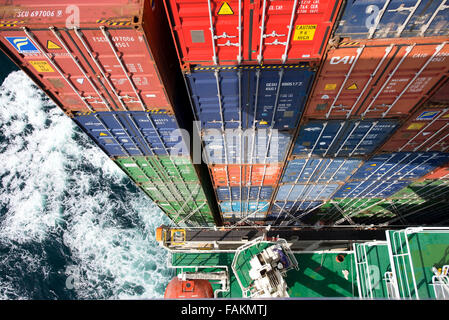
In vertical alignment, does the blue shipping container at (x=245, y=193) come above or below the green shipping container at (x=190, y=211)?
above

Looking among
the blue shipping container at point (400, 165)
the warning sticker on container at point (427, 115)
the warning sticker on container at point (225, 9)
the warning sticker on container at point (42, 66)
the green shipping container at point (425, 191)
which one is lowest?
the green shipping container at point (425, 191)

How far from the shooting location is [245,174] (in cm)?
1412

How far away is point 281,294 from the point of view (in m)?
8.68

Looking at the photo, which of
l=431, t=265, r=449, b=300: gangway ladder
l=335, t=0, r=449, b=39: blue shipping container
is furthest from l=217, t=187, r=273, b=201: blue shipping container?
l=335, t=0, r=449, b=39: blue shipping container

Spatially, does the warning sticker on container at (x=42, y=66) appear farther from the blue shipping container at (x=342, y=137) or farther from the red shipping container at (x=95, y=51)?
the blue shipping container at (x=342, y=137)

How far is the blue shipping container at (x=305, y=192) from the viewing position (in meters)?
15.6

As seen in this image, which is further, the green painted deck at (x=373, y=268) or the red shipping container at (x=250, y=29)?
the green painted deck at (x=373, y=268)

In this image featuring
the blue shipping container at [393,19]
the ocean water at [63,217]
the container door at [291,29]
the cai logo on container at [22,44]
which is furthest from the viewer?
the ocean water at [63,217]

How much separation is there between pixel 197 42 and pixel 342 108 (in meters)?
6.62

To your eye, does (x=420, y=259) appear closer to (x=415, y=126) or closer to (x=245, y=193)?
(x=415, y=126)

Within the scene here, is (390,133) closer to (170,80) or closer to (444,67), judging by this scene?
(444,67)

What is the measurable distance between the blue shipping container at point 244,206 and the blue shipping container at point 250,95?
8.39 meters

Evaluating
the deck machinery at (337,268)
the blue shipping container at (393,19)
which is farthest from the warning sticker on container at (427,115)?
the deck machinery at (337,268)

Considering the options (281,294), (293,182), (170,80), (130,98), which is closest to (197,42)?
(170,80)
